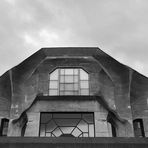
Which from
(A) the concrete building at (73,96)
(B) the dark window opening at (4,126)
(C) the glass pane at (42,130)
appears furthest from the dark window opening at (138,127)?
(B) the dark window opening at (4,126)

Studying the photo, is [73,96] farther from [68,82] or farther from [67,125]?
[67,125]

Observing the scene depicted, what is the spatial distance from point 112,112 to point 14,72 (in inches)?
418

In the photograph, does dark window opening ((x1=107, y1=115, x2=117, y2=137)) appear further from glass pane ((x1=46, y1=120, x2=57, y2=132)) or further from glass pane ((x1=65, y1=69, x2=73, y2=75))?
glass pane ((x1=65, y1=69, x2=73, y2=75))

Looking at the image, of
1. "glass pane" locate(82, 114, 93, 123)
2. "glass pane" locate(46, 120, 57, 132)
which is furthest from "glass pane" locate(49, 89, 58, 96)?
"glass pane" locate(82, 114, 93, 123)

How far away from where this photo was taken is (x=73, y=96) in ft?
78.7

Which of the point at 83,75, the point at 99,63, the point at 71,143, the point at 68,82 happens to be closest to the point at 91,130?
the point at 68,82

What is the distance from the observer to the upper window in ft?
83.1

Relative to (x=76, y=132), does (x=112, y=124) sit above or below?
above

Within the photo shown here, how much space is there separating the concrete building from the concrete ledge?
909 cm

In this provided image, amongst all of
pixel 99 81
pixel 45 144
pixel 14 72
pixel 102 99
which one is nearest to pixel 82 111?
pixel 102 99

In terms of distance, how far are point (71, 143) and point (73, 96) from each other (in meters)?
11.4

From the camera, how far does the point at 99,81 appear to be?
25656 mm

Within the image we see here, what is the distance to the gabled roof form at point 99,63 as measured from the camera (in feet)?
83.2

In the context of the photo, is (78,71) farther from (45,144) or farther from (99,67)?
(45,144)
